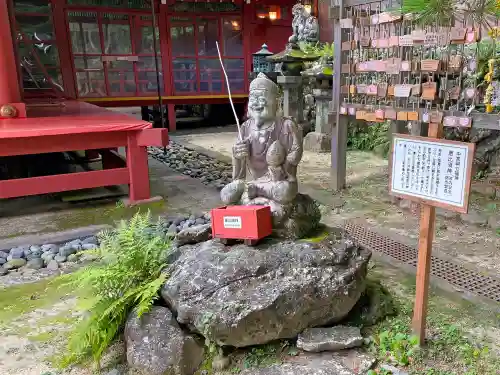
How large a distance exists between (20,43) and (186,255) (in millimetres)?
10336

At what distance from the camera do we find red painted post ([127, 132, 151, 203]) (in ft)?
20.1

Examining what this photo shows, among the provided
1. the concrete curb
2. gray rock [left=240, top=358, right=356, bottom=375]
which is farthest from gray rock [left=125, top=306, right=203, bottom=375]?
the concrete curb

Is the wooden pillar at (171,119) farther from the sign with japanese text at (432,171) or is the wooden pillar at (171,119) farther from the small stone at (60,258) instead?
the sign with japanese text at (432,171)

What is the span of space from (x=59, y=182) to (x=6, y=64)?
2130mm

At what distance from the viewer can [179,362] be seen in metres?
2.79

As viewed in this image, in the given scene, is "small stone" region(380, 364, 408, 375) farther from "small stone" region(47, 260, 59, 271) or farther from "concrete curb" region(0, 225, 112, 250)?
"concrete curb" region(0, 225, 112, 250)

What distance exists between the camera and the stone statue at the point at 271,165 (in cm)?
340

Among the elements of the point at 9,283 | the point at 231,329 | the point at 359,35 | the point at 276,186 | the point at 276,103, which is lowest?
the point at 9,283

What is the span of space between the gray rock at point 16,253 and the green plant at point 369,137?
23.4 ft

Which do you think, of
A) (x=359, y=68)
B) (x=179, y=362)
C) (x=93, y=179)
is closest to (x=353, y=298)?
(x=179, y=362)

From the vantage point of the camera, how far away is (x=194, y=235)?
11.9ft

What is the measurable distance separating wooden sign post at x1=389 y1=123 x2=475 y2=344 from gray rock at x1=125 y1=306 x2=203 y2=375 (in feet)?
4.99

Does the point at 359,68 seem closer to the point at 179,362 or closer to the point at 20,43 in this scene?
the point at 179,362

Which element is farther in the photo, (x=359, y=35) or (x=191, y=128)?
(x=191, y=128)
